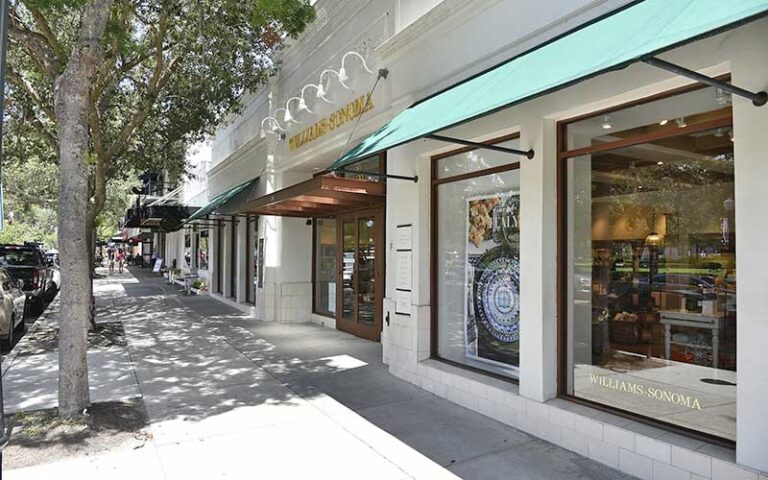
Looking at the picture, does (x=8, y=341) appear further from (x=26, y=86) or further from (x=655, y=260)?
(x=655, y=260)

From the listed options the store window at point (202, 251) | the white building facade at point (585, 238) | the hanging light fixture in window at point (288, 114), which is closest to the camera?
the white building facade at point (585, 238)

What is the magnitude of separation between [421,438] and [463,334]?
Answer: 1.88 metres

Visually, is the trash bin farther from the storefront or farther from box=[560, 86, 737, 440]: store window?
box=[560, 86, 737, 440]: store window

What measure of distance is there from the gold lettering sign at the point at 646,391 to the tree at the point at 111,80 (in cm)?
522

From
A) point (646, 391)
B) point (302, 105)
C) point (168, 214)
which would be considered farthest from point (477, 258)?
point (168, 214)

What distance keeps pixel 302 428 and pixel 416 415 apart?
1.25 m

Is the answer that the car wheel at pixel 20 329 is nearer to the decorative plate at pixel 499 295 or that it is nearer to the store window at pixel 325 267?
the store window at pixel 325 267

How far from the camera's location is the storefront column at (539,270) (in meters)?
5.26

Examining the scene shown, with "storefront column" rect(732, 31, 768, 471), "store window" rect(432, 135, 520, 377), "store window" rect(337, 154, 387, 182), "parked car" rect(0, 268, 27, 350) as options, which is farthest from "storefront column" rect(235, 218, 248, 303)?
"storefront column" rect(732, 31, 768, 471)

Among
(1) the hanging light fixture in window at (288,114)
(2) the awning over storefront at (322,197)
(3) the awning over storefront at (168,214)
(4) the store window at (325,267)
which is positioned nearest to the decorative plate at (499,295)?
(2) the awning over storefront at (322,197)

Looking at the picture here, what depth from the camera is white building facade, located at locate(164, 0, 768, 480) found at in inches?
151

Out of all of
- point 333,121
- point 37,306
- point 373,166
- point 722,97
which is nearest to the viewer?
point 722,97

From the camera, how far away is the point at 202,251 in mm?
23750

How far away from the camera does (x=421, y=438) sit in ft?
17.0
